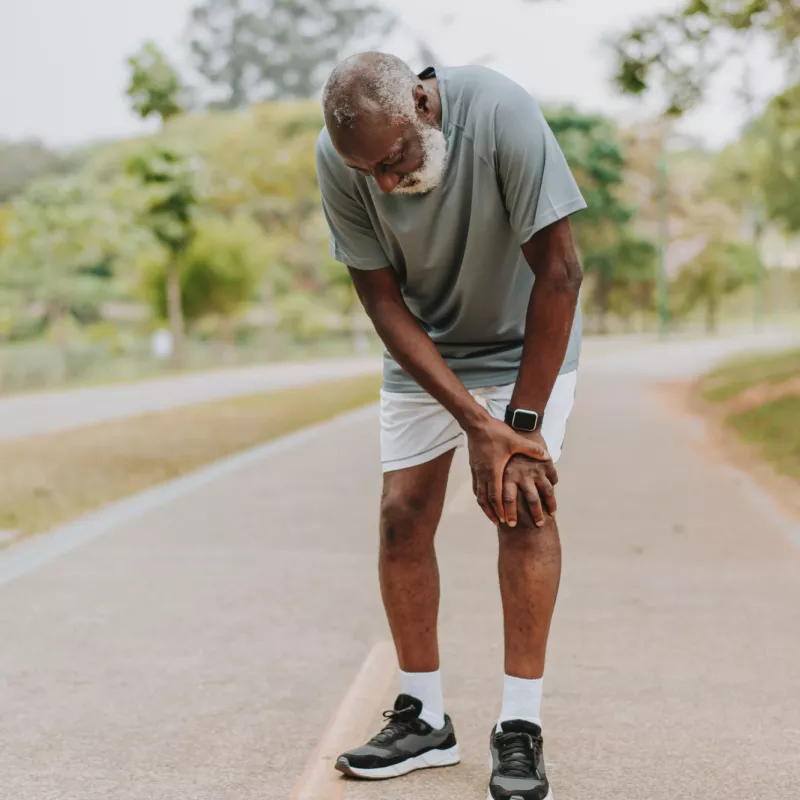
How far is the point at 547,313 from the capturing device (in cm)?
316

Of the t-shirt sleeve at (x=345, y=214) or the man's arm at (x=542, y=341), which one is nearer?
the man's arm at (x=542, y=341)

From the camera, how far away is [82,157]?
66.3 m

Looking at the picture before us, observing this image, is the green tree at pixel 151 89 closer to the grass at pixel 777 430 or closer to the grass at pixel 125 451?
the grass at pixel 125 451

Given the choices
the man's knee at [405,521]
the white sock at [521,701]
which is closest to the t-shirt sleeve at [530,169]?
the man's knee at [405,521]

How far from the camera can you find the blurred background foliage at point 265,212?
89.0 feet

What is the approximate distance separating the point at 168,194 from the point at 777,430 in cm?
2342

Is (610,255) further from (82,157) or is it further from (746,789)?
(746,789)

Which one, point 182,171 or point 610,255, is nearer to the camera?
point 182,171

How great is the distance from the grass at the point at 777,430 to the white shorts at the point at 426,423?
685 centimetres

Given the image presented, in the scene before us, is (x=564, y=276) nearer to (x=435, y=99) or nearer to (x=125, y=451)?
(x=435, y=99)

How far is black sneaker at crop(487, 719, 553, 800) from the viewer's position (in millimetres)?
3131

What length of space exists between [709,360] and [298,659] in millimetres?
29005

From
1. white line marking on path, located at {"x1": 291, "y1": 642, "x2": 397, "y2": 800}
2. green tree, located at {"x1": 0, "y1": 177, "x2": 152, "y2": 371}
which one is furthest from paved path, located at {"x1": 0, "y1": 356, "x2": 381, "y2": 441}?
white line marking on path, located at {"x1": 291, "y1": 642, "x2": 397, "y2": 800}

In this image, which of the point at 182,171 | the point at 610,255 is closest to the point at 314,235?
the point at 610,255
